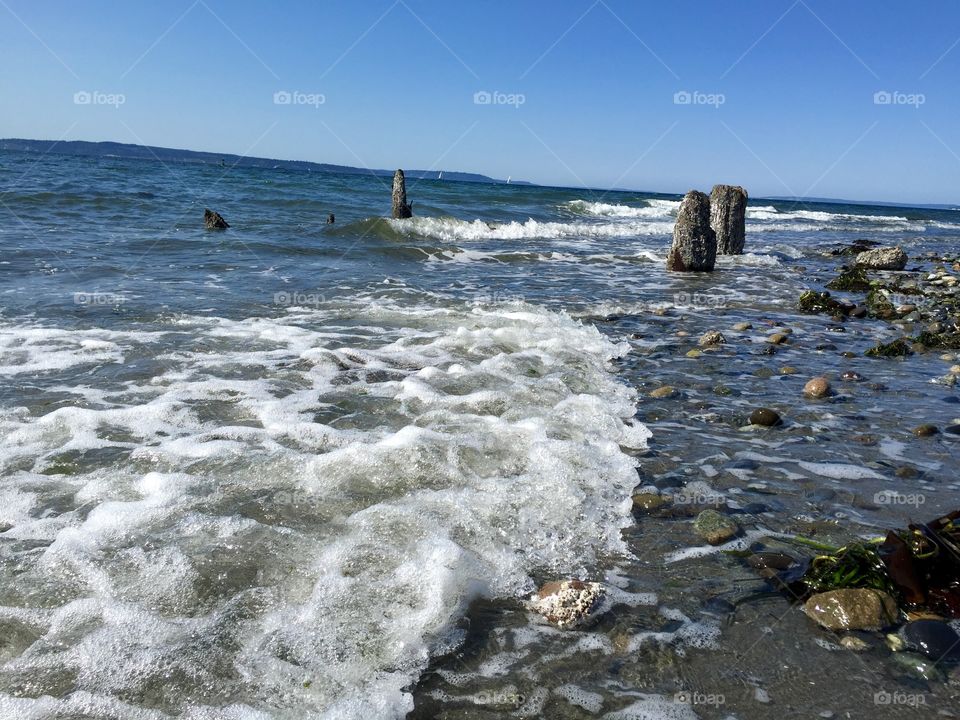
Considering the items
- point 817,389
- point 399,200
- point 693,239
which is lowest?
point 817,389

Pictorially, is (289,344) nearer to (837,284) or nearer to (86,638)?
(86,638)

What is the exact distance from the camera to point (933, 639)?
7.52ft

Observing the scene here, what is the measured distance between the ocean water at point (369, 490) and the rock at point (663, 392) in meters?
0.13

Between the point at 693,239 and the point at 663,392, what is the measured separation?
888 cm

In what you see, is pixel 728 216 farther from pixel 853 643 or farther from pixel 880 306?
pixel 853 643

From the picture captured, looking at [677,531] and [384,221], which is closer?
[677,531]

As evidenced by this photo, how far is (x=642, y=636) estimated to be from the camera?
2359 millimetres

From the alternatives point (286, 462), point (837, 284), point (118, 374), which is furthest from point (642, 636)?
point (837, 284)

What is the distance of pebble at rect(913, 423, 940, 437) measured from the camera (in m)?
4.45

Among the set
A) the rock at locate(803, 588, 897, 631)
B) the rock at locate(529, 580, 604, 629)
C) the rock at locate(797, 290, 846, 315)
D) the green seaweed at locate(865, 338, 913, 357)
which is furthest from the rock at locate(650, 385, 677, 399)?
the rock at locate(797, 290, 846, 315)

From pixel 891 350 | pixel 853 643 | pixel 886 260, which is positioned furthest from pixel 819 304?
pixel 853 643

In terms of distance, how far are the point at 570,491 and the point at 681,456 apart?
1000mm

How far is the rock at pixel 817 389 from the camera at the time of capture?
5270mm

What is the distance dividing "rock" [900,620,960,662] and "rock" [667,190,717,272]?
11530 mm
